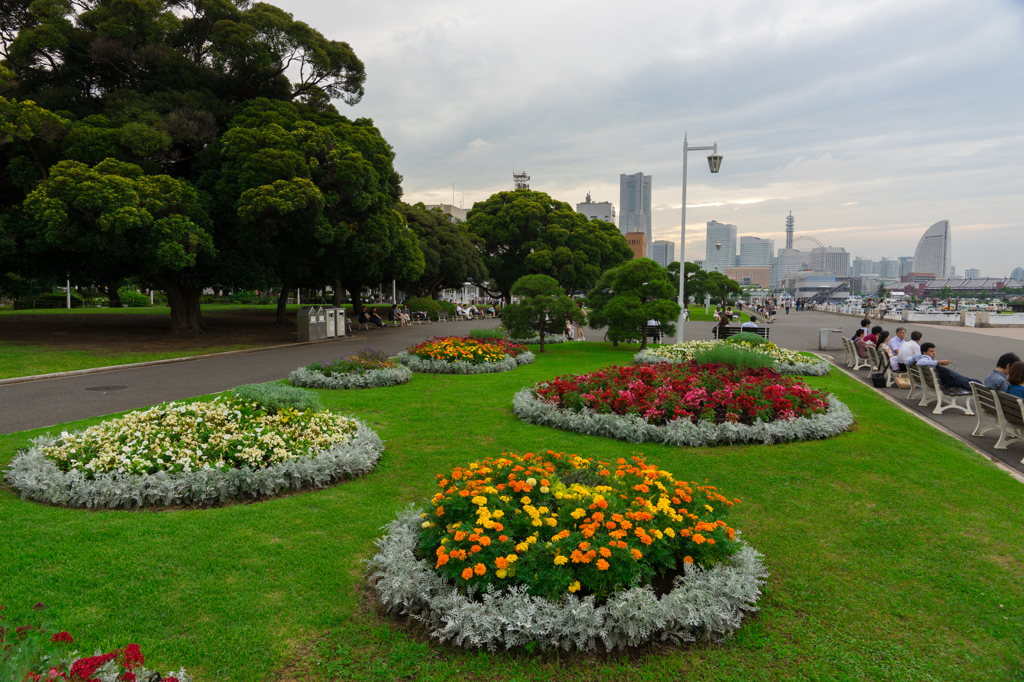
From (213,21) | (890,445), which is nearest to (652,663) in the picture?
(890,445)

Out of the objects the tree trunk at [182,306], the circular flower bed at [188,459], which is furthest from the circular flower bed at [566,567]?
the tree trunk at [182,306]

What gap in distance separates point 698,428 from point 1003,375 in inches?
186

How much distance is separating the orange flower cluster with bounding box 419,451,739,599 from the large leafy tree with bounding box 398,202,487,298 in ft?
110

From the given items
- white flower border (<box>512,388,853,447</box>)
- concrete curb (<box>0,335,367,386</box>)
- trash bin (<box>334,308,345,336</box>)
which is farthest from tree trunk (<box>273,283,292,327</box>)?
white flower border (<box>512,388,853,447</box>)

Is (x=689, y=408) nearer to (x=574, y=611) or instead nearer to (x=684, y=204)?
(x=574, y=611)

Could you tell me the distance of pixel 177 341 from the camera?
63.4 feet

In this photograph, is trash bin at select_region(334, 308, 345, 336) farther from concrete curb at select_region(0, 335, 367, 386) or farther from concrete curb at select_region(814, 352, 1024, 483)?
concrete curb at select_region(814, 352, 1024, 483)

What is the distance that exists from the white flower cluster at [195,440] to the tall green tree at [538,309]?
38.2 feet

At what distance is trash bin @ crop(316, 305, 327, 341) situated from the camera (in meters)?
22.4

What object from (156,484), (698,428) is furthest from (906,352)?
(156,484)

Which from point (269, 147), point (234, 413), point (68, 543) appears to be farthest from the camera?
point (269, 147)

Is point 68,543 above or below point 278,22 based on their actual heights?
below

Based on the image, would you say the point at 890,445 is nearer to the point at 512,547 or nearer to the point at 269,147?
the point at 512,547

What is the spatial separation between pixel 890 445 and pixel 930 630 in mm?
4446
